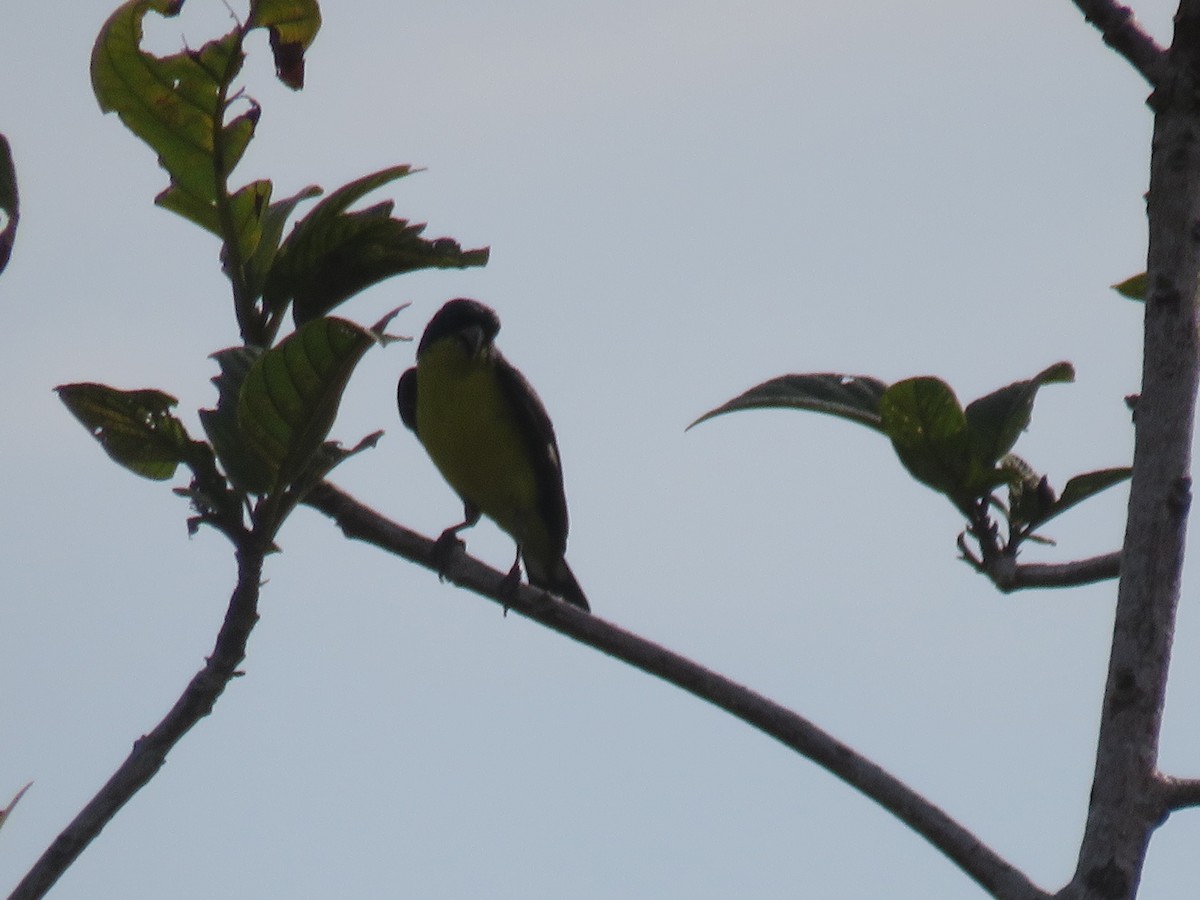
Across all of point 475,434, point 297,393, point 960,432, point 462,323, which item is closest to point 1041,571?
point 960,432

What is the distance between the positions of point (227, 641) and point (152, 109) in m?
1.08

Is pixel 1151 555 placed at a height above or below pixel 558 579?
below

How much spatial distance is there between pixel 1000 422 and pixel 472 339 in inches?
169

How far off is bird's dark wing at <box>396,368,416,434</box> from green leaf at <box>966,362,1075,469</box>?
4361mm

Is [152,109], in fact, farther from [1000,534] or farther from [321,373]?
[1000,534]

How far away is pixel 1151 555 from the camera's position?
206cm

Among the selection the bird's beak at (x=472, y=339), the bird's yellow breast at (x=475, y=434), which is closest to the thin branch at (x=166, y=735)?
the bird's yellow breast at (x=475, y=434)

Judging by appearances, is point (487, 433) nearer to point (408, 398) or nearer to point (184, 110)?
point (408, 398)

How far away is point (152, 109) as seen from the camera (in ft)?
9.55

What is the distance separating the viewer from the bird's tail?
24.6ft

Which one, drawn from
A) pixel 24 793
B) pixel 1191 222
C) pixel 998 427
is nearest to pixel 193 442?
pixel 24 793

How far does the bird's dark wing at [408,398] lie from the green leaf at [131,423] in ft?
14.2

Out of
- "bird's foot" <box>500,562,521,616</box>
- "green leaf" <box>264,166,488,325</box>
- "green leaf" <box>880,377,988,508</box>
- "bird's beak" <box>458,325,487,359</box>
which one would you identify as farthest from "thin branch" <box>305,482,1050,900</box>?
"bird's beak" <box>458,325,487,359</box>

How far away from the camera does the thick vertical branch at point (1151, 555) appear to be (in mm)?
1974
